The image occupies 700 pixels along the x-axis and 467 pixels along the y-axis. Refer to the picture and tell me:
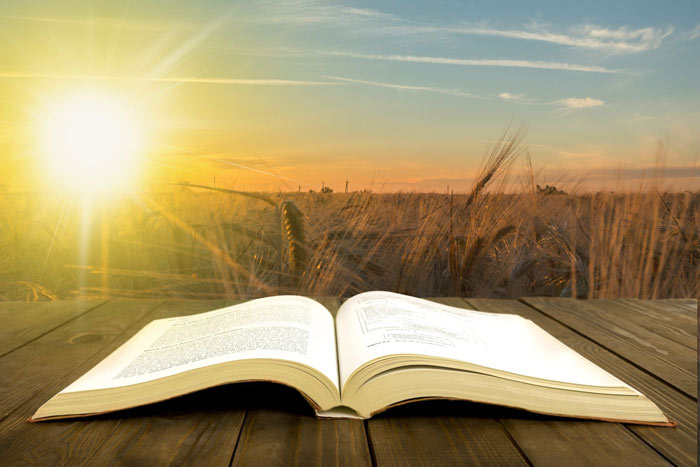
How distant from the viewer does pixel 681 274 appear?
195 centimetres

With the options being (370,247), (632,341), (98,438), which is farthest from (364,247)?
(98,438)

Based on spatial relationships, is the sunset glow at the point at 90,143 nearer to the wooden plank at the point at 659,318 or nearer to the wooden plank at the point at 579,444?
the wooden plank at the point at 659,318

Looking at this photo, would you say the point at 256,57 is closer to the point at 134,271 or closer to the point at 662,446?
the point at 134,271

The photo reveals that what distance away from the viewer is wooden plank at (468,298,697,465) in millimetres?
549

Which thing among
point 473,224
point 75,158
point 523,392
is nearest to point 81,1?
point 75,158

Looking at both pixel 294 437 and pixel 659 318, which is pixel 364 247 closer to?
pixel 659 318

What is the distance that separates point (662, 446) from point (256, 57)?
200 cm

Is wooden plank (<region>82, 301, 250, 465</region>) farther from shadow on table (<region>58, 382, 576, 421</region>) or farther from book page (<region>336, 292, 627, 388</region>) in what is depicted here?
book page (<region>336, 292, 627, 388</region>)

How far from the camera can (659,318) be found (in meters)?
1.08

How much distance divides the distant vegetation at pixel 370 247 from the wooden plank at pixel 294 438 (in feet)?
3.73

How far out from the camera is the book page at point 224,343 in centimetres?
62

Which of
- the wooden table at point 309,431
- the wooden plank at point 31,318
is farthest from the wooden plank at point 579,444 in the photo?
the wooden plank at point 31,318

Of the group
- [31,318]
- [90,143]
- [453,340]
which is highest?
[90,143]

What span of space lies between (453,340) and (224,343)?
0.96 feet
